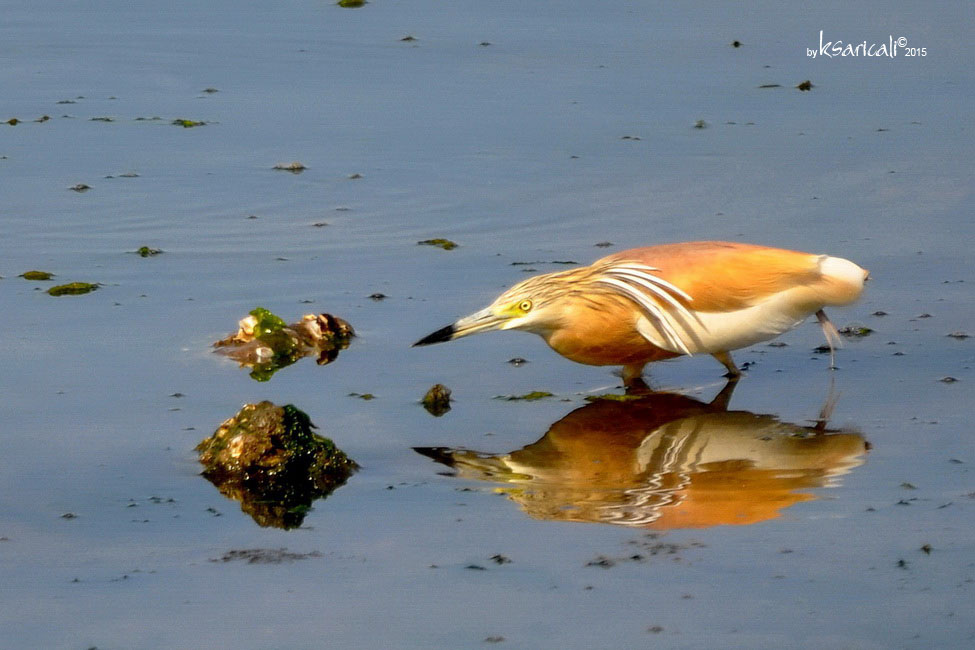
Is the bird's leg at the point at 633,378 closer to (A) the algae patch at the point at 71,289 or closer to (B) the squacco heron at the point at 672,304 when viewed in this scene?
(B) the squacco heron at the point at 672,304

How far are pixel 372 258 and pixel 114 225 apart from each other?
1419 mm

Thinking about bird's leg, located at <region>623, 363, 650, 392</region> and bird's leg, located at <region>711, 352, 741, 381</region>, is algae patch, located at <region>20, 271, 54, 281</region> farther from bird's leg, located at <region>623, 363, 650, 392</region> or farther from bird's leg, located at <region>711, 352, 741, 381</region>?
bird's leg, located at <region>711, 352, 741, 381</region>

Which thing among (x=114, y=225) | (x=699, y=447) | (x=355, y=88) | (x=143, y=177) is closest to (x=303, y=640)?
(x=699, y=447)

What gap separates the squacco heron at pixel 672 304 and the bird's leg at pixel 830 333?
146mm

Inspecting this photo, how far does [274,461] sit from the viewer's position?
5.30 m

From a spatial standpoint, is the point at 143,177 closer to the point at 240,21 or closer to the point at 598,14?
the point at 240,21

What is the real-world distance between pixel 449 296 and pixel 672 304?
1.37 m

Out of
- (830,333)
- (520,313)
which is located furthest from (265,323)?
(830,333)

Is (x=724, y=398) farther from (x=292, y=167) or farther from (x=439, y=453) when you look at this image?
(x=292, y=167)

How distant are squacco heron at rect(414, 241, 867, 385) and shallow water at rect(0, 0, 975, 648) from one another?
0.24 metres

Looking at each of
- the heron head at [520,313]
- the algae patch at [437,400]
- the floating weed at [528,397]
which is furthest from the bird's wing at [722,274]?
the algae patch at [437,400]

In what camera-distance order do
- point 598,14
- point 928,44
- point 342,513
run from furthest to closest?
point 598,14, point 928,44, point 342,513

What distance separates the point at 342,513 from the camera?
5.11 meters

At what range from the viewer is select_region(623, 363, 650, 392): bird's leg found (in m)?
6.31
